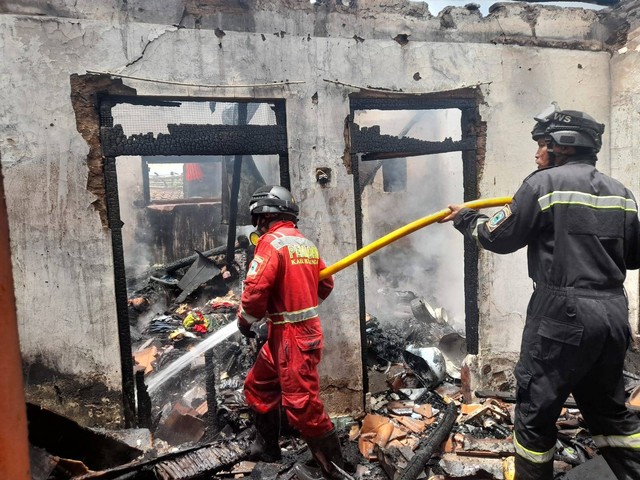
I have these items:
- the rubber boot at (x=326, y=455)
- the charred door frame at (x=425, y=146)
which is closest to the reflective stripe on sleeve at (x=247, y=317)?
the rubber boot at (x=326, y=455)

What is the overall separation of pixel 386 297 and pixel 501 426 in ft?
19.2

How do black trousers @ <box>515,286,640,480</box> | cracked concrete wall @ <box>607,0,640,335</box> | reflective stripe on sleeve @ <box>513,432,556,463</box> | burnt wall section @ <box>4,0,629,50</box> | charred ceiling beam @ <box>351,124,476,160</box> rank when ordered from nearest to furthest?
black trousers @ <box>515,286,640,480</box>, reflective stripe on sleeve @ <box>513,432,556,463</box>, burnt wall section @ <box>4,0,629,50</box>, charred ceiling beam @ <box>351,124,476,160</box>, cracked concrete wall @ <box>607,0,640,335</box>

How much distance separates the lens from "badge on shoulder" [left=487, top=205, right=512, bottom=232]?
287cm

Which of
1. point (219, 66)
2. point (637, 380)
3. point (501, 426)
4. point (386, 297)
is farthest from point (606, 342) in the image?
point (386, 297)

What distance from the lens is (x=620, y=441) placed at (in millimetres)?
2777

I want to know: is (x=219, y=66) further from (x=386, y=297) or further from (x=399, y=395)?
(x=386, y=297)

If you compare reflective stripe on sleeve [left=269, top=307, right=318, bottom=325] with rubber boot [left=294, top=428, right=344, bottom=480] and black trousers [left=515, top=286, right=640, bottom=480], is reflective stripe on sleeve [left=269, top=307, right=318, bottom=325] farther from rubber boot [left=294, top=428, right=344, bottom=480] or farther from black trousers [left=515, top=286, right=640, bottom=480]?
black trousers [left=515, top=286, right=640, bottom=480]

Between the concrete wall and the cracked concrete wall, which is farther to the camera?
the cracked concrete wall

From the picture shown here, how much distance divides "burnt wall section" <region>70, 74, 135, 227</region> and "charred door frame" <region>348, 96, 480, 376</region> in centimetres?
225

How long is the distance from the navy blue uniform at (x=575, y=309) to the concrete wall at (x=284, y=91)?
197 centimetres

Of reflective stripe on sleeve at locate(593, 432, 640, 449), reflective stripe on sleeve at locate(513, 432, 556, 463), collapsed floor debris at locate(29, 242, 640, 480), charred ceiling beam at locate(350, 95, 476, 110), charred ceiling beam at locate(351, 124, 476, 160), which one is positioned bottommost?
collapsed floor debris at locate(29, 242, 640, 480)

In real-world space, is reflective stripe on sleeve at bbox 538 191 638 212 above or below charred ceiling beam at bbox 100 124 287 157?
below

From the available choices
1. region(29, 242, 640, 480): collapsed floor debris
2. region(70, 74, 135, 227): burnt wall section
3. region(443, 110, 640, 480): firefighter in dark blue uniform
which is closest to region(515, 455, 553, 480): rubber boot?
region(443, 110, 640, 480): firefighter in dark blue uniform

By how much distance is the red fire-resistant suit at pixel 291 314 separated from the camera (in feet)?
11.0
